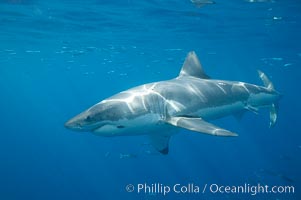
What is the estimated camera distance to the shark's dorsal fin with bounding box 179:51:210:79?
9.35m

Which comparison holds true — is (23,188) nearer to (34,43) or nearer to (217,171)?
(34,43)

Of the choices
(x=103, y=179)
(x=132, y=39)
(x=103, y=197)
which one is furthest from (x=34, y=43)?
(x=103, y=179)

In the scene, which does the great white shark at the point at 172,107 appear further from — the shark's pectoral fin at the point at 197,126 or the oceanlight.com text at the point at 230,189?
the oceanlight.com text at the point at 230,189

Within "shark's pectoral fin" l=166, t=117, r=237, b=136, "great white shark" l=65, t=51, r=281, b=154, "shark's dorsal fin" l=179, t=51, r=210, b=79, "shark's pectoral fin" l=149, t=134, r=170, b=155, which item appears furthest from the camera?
"shark's dorsal fin" l=179, t=51, r=210, b=79

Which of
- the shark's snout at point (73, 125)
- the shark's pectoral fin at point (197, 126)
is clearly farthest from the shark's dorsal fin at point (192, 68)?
the shark's snout at point (73, 125)

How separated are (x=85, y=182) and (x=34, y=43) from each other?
19.4 metres

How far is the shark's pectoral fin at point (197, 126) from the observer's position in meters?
5.51

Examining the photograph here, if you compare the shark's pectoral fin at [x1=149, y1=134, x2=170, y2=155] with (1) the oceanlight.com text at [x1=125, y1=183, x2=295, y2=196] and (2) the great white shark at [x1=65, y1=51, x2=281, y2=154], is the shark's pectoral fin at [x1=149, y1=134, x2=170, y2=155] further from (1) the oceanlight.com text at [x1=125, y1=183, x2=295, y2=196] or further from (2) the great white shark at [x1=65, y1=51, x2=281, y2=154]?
(1) the oceanlight.com text at [x1=125, y1=183, x2=295, y2=196]

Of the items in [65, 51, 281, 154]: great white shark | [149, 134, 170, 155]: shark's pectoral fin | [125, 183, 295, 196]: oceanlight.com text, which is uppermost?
[65, 51, 281, 154]: great white shark

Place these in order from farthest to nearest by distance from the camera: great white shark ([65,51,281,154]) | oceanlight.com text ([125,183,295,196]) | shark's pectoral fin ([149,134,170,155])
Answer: oceanlight.com text ([125,183,295,196]) < shark's pectoral fin ([149,134,170,155]) < great white shark ([65,51,281,154])

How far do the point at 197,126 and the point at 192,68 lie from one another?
154 inches

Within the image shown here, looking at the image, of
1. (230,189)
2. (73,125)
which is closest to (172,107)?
(73,125)

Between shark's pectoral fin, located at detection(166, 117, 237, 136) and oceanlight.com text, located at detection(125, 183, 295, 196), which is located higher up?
shark's pectoral fin, located at detection(166, 117, 237, 136)

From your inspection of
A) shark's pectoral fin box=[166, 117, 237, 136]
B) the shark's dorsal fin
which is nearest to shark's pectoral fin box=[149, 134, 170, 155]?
shark's pectoral fin box=[166, 117, 237, 136]
